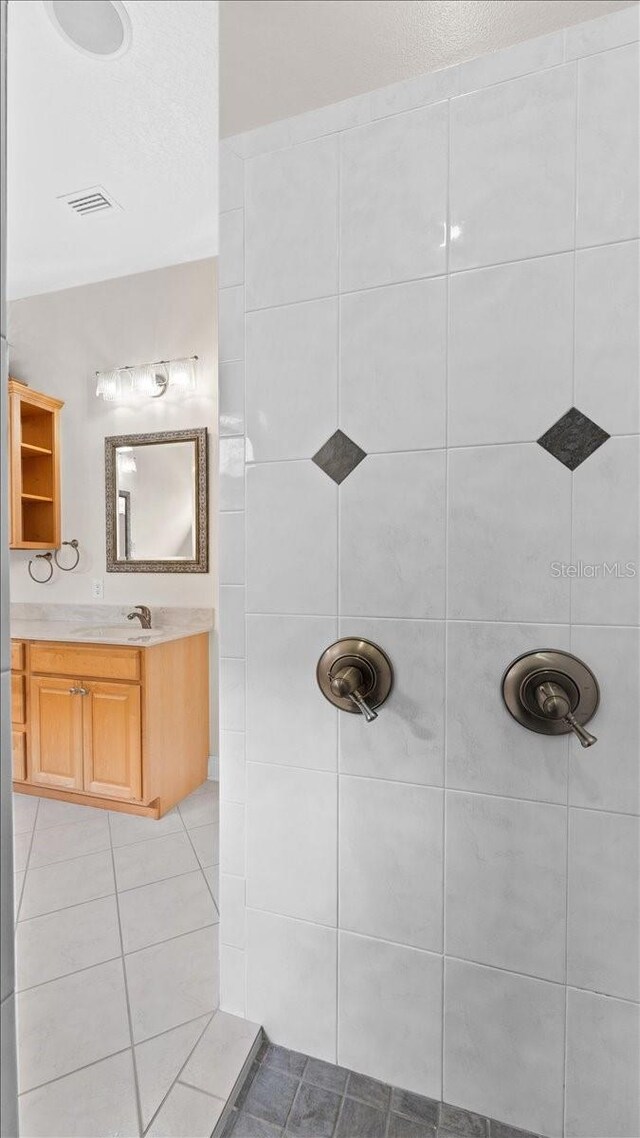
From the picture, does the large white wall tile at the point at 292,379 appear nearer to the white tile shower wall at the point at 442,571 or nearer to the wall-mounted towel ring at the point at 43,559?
the white tile shower wall at the point at 442,571

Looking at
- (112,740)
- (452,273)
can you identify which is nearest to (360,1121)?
(452,273)

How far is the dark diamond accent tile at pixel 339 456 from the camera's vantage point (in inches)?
45.6

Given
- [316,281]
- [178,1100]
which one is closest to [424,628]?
[316,281]

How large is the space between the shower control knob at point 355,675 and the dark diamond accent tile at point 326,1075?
769 mm

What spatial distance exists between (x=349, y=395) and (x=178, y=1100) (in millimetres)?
1457

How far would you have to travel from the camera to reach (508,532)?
1.05 m

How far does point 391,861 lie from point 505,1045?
384 mm

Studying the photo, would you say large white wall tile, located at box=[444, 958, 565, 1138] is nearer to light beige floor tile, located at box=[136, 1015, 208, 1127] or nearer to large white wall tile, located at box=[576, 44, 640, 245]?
light beige floor tile, located at box=[136, 1015, 208, 1127]

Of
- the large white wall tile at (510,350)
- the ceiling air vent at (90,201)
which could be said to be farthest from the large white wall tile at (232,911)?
the ceiling air vent at (90,201)

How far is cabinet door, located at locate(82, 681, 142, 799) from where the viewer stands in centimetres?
245

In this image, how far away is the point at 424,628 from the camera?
3.65 ft

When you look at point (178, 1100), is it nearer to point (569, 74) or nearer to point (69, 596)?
point (569, 74)

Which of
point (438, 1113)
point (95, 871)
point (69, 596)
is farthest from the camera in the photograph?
point (69, 596)

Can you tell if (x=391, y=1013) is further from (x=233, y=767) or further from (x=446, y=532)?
(x=446, y=532)
